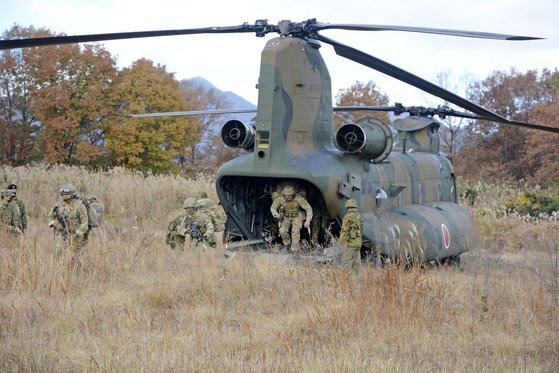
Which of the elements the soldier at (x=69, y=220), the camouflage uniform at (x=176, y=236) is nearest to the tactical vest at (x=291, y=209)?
the camouflage uniform at (x=176, y=236)

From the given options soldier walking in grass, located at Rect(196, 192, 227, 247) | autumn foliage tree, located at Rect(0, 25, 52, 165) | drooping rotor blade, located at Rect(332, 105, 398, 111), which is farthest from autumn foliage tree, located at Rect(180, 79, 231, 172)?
soldier walking in grass, located at Rect(196, 192, 227, 247)

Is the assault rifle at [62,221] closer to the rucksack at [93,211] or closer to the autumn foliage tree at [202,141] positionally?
the rucksack at [93,211]

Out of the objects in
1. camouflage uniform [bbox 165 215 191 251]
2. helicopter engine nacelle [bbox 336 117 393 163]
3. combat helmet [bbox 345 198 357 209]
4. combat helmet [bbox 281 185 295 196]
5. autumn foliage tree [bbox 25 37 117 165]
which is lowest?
camouflage uniform [bbox 165 215 191 251]

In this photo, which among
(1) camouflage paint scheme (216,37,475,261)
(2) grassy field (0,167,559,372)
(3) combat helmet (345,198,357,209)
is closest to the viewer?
(2) grassy field (0,167,559,372)

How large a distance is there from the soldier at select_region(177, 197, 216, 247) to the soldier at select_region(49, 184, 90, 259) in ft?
4.64

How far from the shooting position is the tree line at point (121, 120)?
36.0 meters

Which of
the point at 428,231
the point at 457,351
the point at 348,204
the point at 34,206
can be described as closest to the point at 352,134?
the point at 348,204

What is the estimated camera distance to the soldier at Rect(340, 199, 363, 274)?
10.1 meters

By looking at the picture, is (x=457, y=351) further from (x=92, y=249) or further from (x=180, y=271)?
(x=92, y=249)

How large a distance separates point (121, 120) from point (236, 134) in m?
26.6

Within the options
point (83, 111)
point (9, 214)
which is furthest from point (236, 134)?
point (83, 111)

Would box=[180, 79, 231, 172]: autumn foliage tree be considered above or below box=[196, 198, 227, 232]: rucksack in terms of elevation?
above

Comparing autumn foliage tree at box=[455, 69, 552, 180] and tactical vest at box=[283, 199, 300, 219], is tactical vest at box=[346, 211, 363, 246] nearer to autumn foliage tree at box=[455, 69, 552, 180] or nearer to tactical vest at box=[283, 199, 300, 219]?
tactical vest at box=[283, 199, 300, 219]

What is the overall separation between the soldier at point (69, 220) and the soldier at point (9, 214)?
4.96 ft
